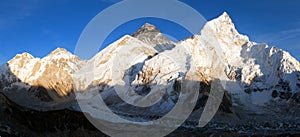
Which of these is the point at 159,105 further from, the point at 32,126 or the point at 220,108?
the point at 32,126

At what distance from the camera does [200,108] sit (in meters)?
178

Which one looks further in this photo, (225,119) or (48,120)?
(225,119)

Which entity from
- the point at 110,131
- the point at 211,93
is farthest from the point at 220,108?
the point at 110,131

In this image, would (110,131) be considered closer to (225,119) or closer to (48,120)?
(48,120)

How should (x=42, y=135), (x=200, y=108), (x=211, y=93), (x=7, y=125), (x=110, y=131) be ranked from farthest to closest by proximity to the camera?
(x=211, y=93) → (x=200, y=108) → (x=110, y=131) → (x=42, y=135) → (x=7, y=125)

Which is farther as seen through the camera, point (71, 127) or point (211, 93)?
point (211, 93)

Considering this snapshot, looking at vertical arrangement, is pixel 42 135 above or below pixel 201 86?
below

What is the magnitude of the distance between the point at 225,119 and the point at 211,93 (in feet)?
51.9

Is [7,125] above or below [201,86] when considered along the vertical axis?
below

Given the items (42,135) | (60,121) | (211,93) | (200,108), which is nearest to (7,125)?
(42,135)

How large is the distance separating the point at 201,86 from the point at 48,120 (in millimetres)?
143838

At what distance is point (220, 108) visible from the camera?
628 ft

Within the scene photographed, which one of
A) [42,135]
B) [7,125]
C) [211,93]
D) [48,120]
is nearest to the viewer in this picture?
[7,125]

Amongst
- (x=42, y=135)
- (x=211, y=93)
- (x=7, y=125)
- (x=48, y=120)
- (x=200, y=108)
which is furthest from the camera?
(x=211, y=93)
